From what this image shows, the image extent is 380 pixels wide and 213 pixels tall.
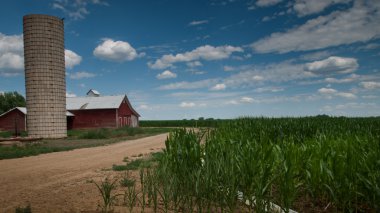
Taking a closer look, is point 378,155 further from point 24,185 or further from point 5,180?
point 5,180

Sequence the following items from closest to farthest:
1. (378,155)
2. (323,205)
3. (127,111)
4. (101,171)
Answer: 1. (378,155)
2. (323,205)
3. (101,171)
4. (127,111)

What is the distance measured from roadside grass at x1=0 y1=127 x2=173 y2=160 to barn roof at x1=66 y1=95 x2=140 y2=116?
1204 cm

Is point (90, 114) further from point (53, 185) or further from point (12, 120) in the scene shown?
point (53, 185)

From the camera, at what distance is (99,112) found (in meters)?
45.3

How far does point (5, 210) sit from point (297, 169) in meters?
5.35

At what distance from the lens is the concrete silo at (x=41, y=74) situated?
27594 millimetres

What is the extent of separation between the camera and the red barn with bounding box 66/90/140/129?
44784mm

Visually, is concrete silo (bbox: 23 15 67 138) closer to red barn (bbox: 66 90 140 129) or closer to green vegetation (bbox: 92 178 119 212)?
red barn (bbox: 66 90 140 129)

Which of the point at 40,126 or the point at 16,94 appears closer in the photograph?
the point at 40,126

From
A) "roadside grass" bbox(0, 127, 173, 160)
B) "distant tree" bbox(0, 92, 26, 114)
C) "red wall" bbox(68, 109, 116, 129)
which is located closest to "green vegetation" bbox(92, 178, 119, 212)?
"roadside grass" bbox(0, 127, 173, 160)

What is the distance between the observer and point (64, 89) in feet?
97.0

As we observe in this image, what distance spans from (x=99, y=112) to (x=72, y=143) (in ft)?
75.5

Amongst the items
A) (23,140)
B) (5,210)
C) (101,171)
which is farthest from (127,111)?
(5,210)

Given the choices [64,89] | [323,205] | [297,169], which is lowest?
Answer: [323,205]
